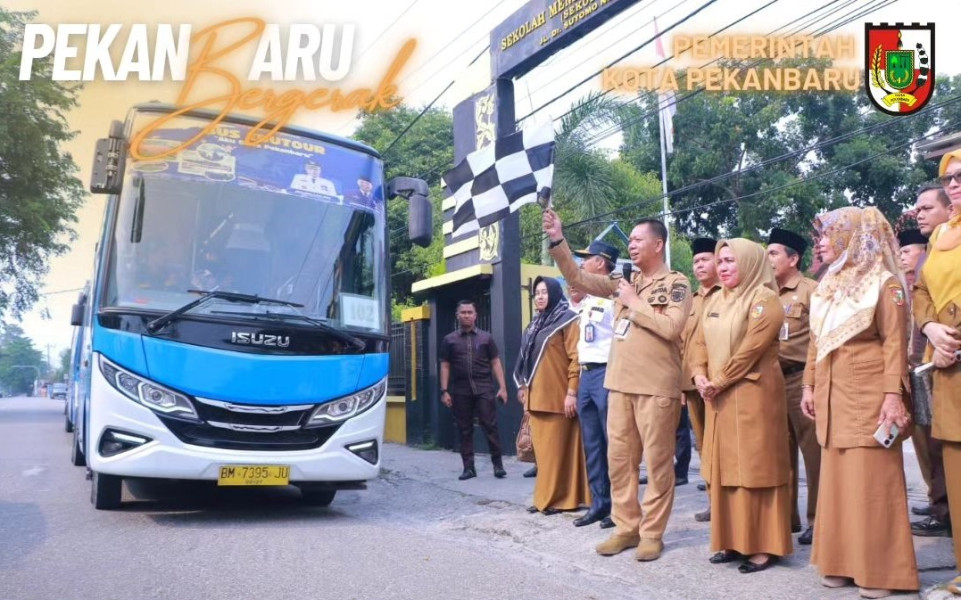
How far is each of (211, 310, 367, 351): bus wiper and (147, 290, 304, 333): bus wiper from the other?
11 cm

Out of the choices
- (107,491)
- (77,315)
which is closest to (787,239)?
(107,491)

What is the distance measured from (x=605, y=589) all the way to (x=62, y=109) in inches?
1233

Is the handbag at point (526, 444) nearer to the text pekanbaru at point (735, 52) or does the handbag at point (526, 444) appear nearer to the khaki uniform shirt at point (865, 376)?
the khaki uniform shirt at point (865, 376)

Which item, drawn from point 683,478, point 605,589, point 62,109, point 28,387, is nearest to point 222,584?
point 605,589

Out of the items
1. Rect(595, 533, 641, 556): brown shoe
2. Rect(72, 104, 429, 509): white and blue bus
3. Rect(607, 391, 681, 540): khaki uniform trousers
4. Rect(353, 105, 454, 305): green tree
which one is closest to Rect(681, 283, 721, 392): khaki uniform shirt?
Rect(607, 391, 681, 540): khaki uniform trousers

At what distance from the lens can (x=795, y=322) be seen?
19.6 feet

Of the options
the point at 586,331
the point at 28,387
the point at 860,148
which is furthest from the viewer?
the point at 28,387

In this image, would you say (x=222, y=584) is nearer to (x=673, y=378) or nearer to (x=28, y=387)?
(x=673, y=378)

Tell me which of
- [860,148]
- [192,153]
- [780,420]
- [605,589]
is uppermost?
[860,148]

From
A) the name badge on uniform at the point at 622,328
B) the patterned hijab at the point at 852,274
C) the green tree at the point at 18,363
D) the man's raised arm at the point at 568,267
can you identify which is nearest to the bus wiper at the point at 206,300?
the man's raised arm at the point at 568,267

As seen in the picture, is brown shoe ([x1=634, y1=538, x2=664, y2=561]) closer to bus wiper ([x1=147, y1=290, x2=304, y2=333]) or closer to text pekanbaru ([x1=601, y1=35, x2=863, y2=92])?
bus wiper ([x1=147, y1=290, x2=304, y2=333])

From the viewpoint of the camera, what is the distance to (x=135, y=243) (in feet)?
21.4

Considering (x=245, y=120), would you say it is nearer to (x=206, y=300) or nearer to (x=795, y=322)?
(x=206, y=300)

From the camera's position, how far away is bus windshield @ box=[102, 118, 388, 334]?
21.3ft
